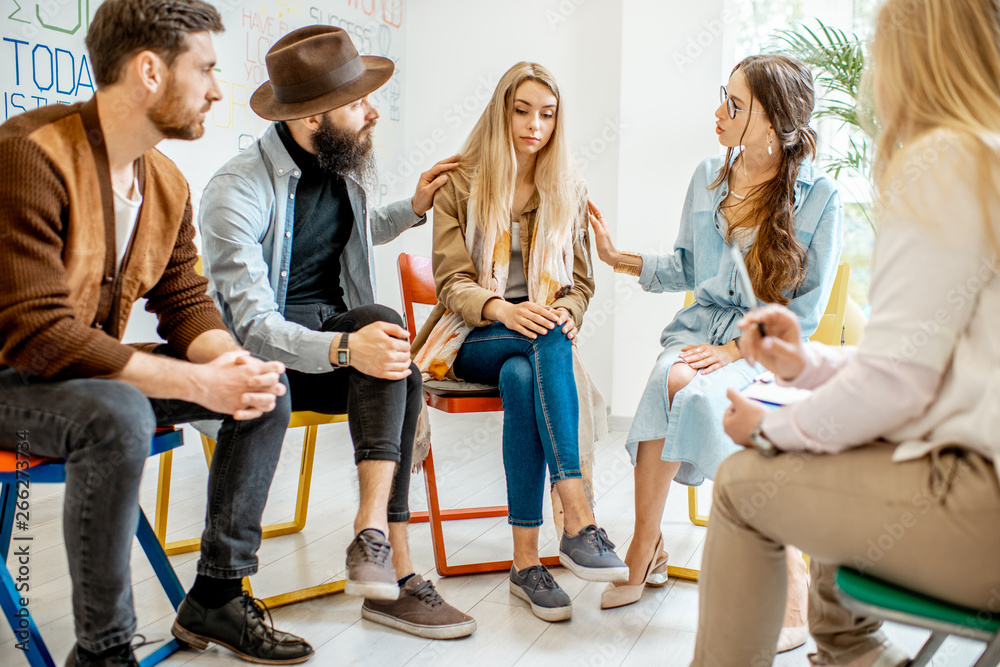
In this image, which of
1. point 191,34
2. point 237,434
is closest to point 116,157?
point 191,34

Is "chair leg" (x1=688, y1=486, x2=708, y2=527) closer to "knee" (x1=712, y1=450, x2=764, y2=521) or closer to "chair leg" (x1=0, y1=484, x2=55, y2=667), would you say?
"knee" (x1=712, y1=450, x2=764, y2=521)

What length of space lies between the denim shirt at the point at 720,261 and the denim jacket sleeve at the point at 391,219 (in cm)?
70

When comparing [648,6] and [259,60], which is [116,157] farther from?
[648,6]

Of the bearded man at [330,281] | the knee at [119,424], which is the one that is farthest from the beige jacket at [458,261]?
the knee at [119,424]

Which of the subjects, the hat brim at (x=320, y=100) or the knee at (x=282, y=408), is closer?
the knee at (x=282, y=408)

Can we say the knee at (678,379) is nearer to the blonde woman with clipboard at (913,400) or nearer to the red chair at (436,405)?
the red chair at (436,405)

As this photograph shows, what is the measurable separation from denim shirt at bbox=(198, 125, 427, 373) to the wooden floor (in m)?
0.61

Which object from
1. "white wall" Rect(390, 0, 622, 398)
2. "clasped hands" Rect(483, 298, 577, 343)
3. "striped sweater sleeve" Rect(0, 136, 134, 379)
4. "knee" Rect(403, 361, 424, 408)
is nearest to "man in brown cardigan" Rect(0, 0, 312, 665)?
"striped sweater sleeve" Rect(0, 136, 134, 379)

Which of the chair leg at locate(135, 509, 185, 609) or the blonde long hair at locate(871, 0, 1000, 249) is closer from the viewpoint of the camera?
the blonde long hair at locate(871, 0, 1000, 249)

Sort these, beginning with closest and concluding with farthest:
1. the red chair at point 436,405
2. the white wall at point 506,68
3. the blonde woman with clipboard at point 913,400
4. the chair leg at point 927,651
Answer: the blonde woman with clipboard at point 913,400 < the chair leg at point 927,651 < the red chair at point 436,405 < the white wall at point 506,68

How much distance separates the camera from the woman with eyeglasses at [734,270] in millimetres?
1845

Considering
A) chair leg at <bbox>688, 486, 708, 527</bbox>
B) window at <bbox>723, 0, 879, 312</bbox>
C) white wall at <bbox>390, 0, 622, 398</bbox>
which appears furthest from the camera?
white wall at <bbox>390, 0, 622, 398</bbox>

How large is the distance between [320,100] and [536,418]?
3.13 feet

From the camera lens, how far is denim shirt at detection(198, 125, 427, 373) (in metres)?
1.74
